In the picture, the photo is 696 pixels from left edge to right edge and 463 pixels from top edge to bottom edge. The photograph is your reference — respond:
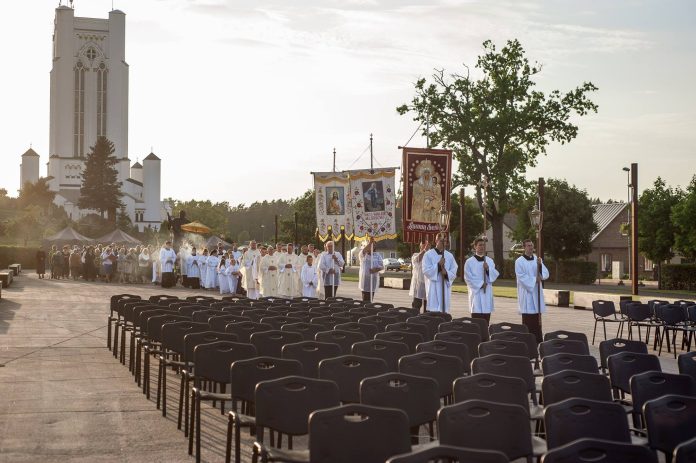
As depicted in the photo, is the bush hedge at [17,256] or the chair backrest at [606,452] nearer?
the chair backrest at [606,452]

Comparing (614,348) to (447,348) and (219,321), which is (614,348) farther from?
(219,321)

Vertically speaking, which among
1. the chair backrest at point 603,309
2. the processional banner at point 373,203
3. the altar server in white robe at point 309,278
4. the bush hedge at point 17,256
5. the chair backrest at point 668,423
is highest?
the processional banner at point 373,203

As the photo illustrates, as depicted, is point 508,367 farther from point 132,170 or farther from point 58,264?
point 132,170

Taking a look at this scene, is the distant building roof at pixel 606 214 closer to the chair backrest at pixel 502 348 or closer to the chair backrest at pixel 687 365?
the chair backrest at pixel 502 348

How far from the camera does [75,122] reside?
434 ft

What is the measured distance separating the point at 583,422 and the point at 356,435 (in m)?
1.56

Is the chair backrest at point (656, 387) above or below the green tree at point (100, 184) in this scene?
below

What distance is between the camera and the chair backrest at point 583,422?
6.30 m

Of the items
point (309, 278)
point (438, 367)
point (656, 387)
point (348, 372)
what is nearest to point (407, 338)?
point (438, 367)

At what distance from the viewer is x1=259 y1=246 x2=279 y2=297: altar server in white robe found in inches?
1334

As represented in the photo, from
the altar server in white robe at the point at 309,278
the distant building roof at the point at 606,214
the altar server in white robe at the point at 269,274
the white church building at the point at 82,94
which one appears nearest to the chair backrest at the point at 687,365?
the altar server in white robe at the point at 309,278

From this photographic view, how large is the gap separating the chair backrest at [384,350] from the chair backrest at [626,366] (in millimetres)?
2061

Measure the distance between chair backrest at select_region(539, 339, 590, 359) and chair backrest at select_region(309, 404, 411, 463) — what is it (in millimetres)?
4785

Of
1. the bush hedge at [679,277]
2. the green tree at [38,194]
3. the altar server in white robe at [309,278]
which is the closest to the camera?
the altar server in white robe at [309,278]
